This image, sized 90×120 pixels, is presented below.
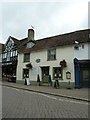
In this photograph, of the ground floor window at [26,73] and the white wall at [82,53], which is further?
the ground floor window at [26,73]

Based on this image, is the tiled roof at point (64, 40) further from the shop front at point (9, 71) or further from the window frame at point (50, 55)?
the shop front at point (9, 71)

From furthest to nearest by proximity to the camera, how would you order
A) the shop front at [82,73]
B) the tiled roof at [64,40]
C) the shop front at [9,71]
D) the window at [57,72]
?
the shop front at [9,71] < the window at [57,72] < the tiled roof at [64,40] < the shop front at [82,73]

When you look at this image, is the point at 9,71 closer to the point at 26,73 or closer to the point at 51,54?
the point at 26,73

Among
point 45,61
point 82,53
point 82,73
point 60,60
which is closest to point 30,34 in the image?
point 45,61

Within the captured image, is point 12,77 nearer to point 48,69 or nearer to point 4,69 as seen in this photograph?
point 4,69

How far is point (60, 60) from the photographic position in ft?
66.1

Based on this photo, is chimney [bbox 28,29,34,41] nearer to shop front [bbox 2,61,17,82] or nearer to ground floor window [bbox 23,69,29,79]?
shop front [bbox 2,61,17,82]

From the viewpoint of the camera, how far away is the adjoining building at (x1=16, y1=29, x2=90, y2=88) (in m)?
18.7

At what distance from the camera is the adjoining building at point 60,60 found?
18719 millimetres

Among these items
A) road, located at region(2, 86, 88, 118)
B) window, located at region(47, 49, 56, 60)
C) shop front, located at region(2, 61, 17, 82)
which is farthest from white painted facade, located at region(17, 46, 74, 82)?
road, located at region(2, 86, 88, 118)

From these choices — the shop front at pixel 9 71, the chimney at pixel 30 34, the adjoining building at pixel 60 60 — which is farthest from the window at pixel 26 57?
the shop front at pixel 9 71

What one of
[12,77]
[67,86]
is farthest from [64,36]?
[12,77]

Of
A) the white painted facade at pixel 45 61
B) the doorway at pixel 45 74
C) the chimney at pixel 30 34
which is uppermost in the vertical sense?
the chimney at pixel 30 34

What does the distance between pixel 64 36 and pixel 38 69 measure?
5808 mm
